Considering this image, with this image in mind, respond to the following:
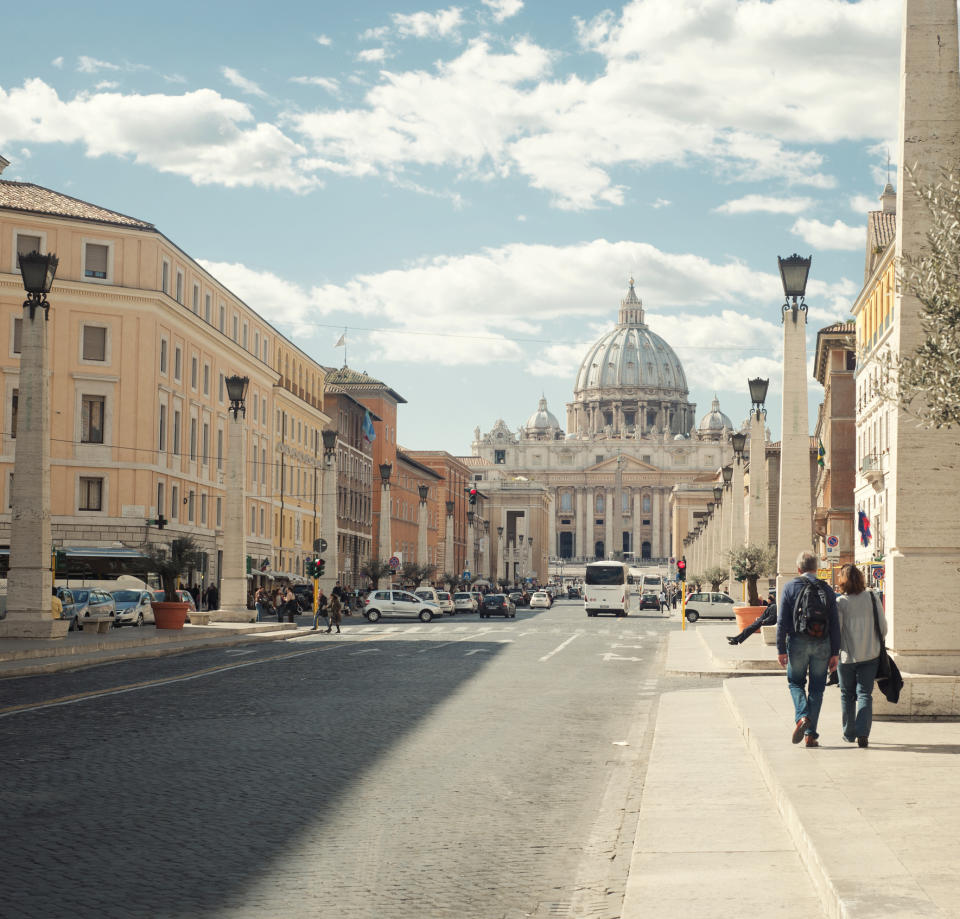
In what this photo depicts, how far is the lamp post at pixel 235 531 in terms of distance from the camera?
43281 mm

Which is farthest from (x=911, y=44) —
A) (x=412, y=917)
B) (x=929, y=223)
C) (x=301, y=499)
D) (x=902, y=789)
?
(x=301, y=499)

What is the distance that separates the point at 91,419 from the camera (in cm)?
5628

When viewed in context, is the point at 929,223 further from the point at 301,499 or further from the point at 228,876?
the point at 301,499

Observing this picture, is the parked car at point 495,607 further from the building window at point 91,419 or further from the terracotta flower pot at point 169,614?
the terracotta flower pot at point 169,614

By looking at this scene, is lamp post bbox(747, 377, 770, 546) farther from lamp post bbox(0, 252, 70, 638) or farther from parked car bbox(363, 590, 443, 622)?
parked car bbox(363, 590, 443, 622)

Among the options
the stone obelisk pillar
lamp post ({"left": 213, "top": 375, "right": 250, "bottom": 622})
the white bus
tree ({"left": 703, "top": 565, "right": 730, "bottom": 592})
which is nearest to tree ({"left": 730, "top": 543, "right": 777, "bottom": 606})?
lamp post ({"left": 213, "top": 375, "right": 250, "bottom": 622})

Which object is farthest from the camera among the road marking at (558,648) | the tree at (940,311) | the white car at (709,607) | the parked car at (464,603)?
the parked car at (464,603)

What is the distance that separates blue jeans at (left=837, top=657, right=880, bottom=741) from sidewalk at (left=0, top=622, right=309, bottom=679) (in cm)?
1434

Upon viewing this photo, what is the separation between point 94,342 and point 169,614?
70.1ft

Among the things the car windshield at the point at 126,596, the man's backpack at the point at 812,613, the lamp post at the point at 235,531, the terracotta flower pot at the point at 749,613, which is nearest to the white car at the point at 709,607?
the lamp post at the point at 235,531

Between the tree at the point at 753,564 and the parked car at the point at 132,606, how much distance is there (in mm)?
19395

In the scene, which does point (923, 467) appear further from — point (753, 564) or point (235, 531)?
point (235, 531)

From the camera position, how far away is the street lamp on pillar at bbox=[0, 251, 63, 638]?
2883 cm

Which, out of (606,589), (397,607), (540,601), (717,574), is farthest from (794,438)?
(540,601)
